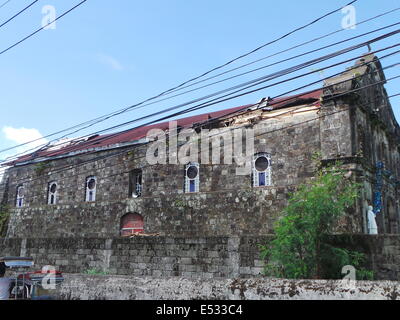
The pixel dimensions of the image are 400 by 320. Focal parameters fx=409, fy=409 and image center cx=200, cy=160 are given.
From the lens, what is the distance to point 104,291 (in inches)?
301

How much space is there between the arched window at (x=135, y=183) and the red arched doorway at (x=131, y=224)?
1.27m

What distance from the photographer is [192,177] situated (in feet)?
66.2

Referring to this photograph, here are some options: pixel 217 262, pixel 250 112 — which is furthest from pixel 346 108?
pixel 217 262

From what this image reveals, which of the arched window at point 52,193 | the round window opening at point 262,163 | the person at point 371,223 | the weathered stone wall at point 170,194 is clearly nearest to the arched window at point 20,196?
the weathered stone wall at point 170,194

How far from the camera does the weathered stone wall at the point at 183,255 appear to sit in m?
9.55

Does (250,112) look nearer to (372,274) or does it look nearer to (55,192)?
(372,274)

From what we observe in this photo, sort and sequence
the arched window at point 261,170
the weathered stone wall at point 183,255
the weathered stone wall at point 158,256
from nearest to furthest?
the weathered stone wall at point 183,255
the weathered stone wall at point 158,256
the arched window at point 261,170

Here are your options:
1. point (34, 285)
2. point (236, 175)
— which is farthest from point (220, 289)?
point (236, 175)

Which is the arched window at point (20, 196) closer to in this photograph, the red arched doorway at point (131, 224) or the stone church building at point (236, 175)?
the stone church building at point (236, 175)

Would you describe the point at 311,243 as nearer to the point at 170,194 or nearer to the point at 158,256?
the point at 158,256

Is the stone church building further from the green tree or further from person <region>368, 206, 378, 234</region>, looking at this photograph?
the green tree

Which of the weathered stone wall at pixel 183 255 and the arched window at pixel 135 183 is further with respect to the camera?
the arched window at pixel 135 183

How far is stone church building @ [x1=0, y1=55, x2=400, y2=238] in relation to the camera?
655 inches
